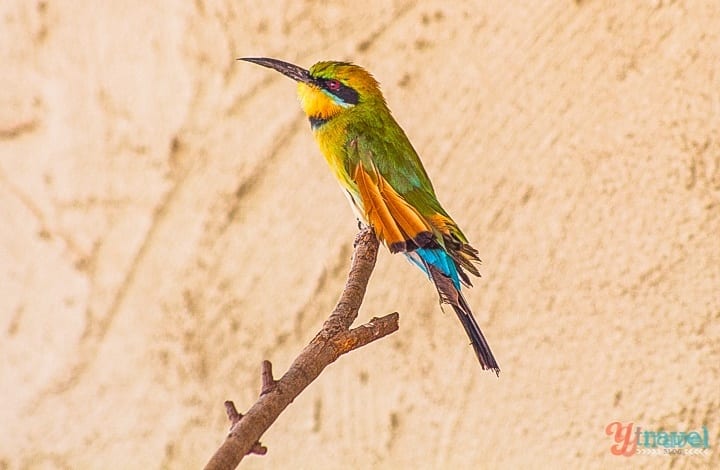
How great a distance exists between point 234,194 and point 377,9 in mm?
474

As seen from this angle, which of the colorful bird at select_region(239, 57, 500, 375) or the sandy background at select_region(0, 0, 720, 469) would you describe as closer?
the colorful bird at select_region(239, 57, 500, 375)

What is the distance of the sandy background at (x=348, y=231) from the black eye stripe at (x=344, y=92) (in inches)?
18.2

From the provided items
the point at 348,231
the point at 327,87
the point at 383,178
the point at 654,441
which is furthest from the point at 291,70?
the point at 654,441

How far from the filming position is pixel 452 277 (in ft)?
4.12

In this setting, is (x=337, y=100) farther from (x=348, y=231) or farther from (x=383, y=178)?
(x=348, y=231)

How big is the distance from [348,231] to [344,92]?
0.57m

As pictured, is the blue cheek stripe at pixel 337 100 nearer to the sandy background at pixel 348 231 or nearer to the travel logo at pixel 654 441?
the sandy background at pixel 348 231

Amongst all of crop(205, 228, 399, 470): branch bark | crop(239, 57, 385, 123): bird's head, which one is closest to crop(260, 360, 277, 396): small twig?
crop(205, 228, 399, 470): branch bark

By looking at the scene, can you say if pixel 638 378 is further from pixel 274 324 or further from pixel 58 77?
pixel 58 77

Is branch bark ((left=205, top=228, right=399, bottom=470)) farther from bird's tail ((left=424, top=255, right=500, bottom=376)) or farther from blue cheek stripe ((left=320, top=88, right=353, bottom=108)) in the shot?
blue cheek stripe ((left=320, top=88, right=353, bottom=108))

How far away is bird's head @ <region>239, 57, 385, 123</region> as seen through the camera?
4.78ft

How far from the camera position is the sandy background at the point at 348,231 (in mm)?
1729

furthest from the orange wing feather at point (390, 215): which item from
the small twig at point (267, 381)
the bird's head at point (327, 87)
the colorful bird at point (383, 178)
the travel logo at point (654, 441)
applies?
the travel logo at point (654, 441)

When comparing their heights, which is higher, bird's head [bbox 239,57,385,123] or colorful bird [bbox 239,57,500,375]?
bird's head [bbox 239,57,385,123]
